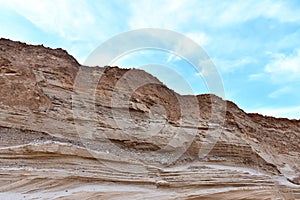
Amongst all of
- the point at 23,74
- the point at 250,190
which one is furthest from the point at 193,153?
the point at 23,74

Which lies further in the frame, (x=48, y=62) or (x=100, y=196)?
(x=48, y=62)

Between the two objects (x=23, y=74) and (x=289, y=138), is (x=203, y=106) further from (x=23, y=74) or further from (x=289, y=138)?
(x=23, y=74)

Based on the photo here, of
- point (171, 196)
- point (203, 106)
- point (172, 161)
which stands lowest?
point (171, 196)

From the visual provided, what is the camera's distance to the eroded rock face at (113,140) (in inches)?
257

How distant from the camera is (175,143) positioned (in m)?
8.79

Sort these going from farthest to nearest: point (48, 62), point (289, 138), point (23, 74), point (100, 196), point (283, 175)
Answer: point (289, 138) → point (283, 175) → point (48, 62) → point (23, 74) → point (100, 196)

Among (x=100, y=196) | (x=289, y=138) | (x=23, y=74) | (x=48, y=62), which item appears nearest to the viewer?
(x=100, y=196)

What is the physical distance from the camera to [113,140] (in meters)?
7.97

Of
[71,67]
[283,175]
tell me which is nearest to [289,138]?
[283,175]

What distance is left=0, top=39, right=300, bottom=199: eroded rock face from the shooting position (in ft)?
21.5

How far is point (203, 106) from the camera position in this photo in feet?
35.6

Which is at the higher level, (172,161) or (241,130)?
(241,130)

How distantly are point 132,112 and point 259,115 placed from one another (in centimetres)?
616

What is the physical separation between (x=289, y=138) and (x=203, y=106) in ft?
13.1
